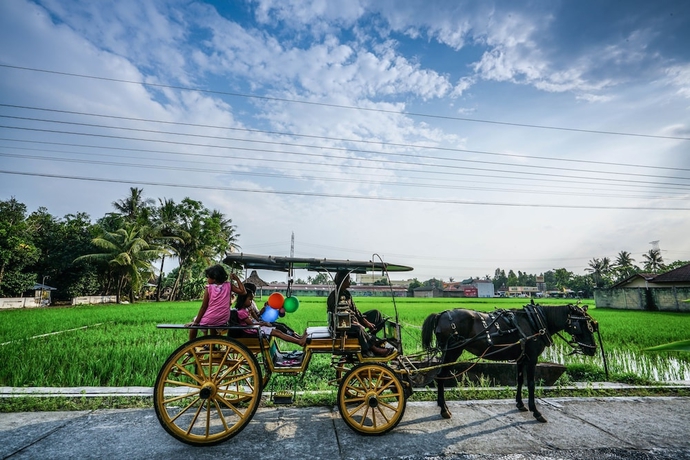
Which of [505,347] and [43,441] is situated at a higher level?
[505,347]

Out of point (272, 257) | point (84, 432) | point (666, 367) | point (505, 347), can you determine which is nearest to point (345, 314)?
point (272, 257)

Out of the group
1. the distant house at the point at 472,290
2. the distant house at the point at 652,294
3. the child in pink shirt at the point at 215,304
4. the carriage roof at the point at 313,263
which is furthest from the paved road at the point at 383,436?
the distant house at the point at 472,290

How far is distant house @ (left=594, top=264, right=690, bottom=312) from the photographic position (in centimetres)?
2275

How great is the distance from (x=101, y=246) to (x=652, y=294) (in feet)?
135

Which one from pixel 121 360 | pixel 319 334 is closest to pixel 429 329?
pixel 319 334

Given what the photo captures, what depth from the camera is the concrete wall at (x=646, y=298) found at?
22594mm

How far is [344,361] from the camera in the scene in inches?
172

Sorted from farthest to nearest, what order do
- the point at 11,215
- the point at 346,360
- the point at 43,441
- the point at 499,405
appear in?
the point at 11,215, the point at 499,405, the point at 346,360, the point at 43,441

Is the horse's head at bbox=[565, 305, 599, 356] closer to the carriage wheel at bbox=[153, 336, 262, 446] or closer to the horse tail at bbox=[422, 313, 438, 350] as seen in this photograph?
the horse tail at bbox=[422, 313, 438, 350]

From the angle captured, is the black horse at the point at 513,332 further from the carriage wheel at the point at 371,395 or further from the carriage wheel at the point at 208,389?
the carriage wheel at the point at 208,389

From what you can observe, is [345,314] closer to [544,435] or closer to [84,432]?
[544,435]

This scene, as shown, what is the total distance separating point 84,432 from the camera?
142 inches

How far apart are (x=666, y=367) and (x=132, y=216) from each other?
38.6 m

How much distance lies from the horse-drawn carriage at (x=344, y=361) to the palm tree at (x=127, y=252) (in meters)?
26.8
